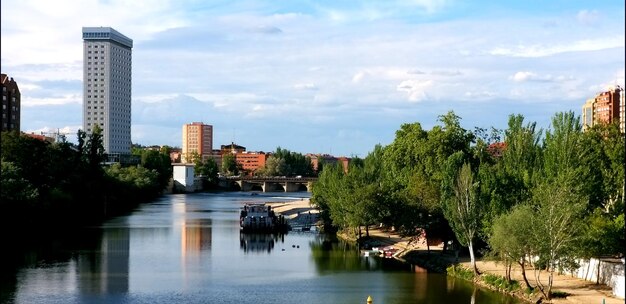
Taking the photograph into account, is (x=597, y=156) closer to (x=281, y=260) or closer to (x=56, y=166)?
(x=281, y=260)

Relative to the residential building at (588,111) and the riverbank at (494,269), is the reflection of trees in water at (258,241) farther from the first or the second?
the residential building at (588,111)

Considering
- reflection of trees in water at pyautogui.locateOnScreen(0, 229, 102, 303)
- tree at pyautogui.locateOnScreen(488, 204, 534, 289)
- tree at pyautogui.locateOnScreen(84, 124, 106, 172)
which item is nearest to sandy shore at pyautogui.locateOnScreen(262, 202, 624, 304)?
tree at pyautogui.locateOnScreen(488, 204, 534, 289)

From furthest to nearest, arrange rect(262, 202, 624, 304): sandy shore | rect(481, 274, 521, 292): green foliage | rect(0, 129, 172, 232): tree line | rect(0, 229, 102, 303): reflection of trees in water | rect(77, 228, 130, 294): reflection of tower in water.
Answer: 1. rect(0, 129, 172, 232): tree line
2. rect(0, 229, 102, 303): reflection of trees in water
3. rect(77, 228, 130, 294): reflection of tower in water
4. rect(481, 274, 521, 292): green foliage
5. rect(262, 202, 624, 304): sandy shore

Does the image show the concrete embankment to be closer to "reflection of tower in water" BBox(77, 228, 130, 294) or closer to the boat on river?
the boat on river

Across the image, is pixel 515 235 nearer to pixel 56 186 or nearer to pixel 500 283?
pixel 500 283

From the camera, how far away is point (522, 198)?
50.6 meters

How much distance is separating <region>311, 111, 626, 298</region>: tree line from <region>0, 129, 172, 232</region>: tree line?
94.5 feet

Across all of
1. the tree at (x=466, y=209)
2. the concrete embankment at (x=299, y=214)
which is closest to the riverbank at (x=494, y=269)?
the tree at (x=466, y=209)

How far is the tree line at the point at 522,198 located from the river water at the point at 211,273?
Result: 11.1 feet

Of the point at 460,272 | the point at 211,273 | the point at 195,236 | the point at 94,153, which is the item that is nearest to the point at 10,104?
the point at 94,153

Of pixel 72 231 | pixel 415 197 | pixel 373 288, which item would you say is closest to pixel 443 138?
pixel 415 197

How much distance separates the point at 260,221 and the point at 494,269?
40316 millimetres

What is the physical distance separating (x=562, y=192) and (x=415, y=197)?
20.1 meters

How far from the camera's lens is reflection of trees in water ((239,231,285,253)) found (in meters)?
71.6
